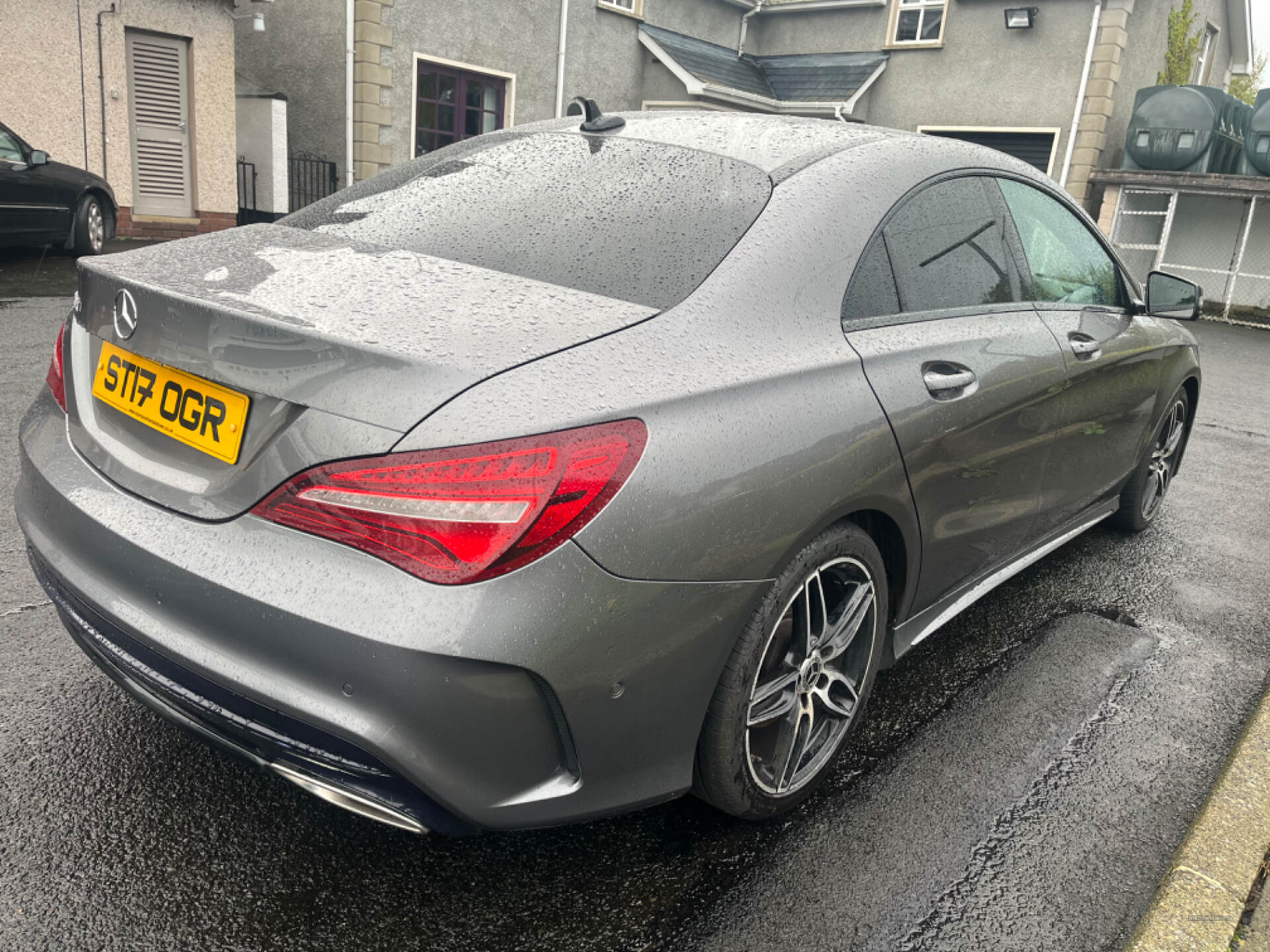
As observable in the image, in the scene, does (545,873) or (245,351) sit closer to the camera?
(245,351)

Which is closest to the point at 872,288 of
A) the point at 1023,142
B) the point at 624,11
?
the point at 624,11

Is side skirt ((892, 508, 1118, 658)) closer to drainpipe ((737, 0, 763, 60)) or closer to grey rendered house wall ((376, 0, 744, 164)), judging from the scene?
grey rendered house wall ((376, 0, 744, 164))

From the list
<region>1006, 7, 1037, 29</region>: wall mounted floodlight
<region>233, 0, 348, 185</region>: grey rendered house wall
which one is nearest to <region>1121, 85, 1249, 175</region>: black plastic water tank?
<region>1006, 7, 1037, 29</region>: wall mounted floodlight

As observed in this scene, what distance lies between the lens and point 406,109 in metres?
16.8

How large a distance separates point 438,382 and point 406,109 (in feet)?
54.1

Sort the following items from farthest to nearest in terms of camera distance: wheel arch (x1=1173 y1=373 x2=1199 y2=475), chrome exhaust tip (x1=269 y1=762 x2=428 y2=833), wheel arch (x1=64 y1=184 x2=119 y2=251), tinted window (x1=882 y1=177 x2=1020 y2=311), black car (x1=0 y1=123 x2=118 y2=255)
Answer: wheel arch (x1=64 y1=184 x2=119 y2=251)
black car (x1=0 y1=123 x2=118 y2=255)
wheel arch (x1=1173 y1=373 x2=1199 y2=475)
tinted window (x1=882 y1=177 x2=1020 y2=311)
chrome exhaust tip (x1=269 y1=762 x2=428 y2=833)

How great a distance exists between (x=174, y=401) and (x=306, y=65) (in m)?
16.7

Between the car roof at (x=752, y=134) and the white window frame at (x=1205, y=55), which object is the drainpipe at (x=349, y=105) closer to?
the car roof at (x=752, y=134)

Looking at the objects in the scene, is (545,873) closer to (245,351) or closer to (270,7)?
(245,351)

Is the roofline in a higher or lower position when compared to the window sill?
lower

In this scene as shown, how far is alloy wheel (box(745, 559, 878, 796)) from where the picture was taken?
2.22 metres

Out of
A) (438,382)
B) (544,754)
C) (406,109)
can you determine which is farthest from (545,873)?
(406,109)

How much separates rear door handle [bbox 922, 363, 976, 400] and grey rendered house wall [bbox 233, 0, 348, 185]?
15602 mm

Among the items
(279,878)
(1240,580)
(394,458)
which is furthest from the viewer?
(1240,580)
